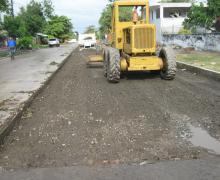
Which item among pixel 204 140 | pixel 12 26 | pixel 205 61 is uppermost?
pixel 12 26

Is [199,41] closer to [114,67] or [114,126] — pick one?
[114,67]

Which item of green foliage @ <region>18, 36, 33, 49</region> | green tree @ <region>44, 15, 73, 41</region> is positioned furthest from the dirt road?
green tree @ <region>44, 15, 73, 41</region>

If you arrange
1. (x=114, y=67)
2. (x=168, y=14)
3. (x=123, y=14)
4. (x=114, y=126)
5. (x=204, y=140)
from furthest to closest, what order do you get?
(x=168, y=14), (x=123, y=14), (x=114, y=67), (x=114, y=126), (x=204, y=140)

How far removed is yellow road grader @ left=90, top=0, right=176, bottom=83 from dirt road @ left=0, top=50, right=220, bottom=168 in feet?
4.48

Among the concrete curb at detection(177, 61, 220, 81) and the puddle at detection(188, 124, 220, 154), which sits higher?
the puddle at detection(188, 124, 220, 154)

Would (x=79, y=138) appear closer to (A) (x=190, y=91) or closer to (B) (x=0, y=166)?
(B) (x=0, y=166)

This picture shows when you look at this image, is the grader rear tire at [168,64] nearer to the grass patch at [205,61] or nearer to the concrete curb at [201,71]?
the concrete curb at [201,71]

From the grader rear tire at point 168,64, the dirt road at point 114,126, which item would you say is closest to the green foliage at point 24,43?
the grader rear tire at point 168,64

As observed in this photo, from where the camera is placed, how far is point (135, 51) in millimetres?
15031

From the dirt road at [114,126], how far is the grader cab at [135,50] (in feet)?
4.46

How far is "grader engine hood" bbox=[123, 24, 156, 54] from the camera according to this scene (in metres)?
14.9

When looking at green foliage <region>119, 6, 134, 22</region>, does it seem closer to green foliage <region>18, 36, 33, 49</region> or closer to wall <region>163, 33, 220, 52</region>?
wall <region>163, 33, 220, 52</region>

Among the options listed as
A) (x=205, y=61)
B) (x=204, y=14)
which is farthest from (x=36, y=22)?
(x=205, y=61)

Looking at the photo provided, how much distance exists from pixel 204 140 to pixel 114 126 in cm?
187
